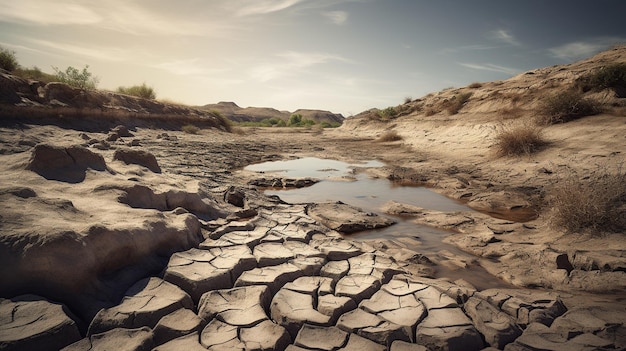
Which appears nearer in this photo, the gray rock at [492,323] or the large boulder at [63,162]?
the gray rock at [492,323]

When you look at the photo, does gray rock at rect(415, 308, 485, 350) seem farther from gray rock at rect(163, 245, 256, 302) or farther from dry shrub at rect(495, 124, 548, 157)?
dry shrub at rect(495, 124, 548, 157)

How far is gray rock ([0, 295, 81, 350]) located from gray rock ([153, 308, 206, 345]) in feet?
1.28

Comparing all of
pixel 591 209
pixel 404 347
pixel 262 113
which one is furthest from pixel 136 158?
pixel 262 113

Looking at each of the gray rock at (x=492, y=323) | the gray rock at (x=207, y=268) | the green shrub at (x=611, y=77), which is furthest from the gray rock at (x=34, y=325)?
the green shrub at (x=611, y=77)

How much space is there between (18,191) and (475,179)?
22.8 ft

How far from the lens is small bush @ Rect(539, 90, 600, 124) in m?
7.28

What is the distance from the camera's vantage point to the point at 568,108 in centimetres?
739

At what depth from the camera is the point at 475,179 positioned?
6156 mm

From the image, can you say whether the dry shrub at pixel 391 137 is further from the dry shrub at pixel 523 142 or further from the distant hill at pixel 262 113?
the distant hill at pixel 262 113

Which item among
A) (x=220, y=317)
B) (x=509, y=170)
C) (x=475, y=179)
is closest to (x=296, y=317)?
(x=220, y=317)

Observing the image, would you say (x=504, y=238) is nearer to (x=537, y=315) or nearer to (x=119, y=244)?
(x=537, y=315)

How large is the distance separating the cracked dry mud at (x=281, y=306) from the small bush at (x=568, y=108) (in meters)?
7.09

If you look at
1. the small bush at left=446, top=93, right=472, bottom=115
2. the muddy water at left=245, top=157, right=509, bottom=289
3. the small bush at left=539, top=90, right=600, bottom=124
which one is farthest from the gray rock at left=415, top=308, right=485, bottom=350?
the small bush at left=446, top=93, right=472, bottom=115

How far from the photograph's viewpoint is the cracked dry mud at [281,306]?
1.56 m
